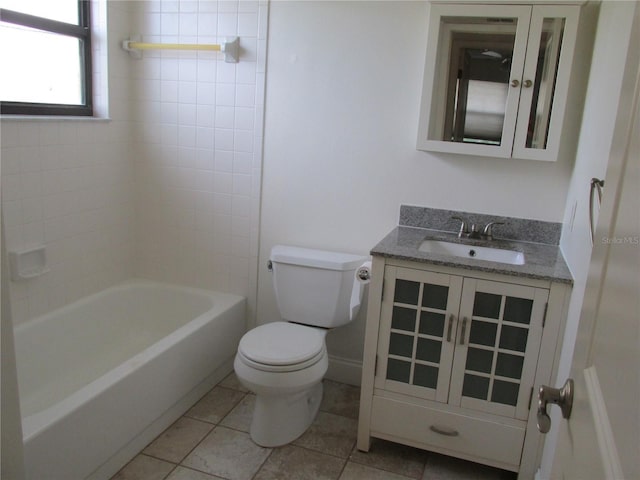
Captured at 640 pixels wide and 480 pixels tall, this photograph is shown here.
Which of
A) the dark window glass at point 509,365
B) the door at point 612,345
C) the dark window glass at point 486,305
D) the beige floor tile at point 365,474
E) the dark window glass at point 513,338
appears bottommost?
the beige floor tile at point 365,474

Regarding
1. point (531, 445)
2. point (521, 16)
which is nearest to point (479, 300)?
point (531, 445)

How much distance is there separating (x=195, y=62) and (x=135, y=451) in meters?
1.85

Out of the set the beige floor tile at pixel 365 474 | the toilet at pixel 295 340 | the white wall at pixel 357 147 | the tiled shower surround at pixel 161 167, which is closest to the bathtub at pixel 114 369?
the tiled shower surround at pixel 161 167

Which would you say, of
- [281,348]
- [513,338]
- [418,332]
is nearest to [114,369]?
[281,348]

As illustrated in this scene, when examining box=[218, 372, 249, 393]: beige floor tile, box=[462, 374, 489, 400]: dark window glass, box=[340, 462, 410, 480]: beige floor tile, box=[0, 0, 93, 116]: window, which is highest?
box=[0, 0, 93, 116]: window

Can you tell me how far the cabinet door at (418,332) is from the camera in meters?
2.09

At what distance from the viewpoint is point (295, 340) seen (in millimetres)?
2346

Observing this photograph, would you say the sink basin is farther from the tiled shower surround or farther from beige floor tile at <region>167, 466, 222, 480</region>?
beige floor tile at <region>167, 466, 222, 480</region>

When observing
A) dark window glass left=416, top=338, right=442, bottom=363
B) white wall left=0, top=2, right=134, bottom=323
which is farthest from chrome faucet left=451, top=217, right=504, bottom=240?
white wall left=0, top=2, right=134, bottom=323

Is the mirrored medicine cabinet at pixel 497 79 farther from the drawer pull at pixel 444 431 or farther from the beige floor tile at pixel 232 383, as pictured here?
the beige floor tile at pixel 232 383

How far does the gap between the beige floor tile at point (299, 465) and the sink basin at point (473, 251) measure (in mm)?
964

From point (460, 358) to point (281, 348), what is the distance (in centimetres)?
72

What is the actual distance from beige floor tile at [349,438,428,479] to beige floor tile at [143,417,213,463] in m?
0.67

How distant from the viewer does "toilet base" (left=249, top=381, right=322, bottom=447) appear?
7.60ft
